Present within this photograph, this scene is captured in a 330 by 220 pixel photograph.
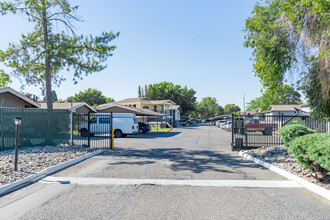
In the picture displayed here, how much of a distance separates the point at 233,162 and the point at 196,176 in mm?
2974

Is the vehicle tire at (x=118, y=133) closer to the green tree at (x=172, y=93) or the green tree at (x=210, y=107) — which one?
the green tree at (x=172, y=93)

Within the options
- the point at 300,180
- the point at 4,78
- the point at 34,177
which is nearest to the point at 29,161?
the point at 34,177

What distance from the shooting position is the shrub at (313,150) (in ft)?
16.2

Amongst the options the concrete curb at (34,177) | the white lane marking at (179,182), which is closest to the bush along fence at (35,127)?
the concrete curb at (34,177)

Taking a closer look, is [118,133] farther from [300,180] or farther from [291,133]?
[300,180]

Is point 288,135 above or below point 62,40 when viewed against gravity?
below

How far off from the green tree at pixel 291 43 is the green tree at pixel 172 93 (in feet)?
211

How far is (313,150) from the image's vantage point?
536 cm

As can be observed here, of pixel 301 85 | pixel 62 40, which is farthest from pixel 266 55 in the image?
pixel 62 40

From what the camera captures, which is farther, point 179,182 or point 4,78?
point 4,78

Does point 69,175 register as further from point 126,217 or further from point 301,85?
point 301,85

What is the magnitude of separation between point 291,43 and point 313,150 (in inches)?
167

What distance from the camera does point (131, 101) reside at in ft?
162

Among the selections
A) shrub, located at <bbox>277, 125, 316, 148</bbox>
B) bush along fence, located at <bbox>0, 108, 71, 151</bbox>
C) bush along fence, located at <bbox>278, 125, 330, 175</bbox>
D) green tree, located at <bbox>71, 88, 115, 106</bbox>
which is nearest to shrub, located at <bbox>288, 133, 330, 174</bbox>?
bush along fence, located at <bbox>278, 125, 330, 175</bbox>
